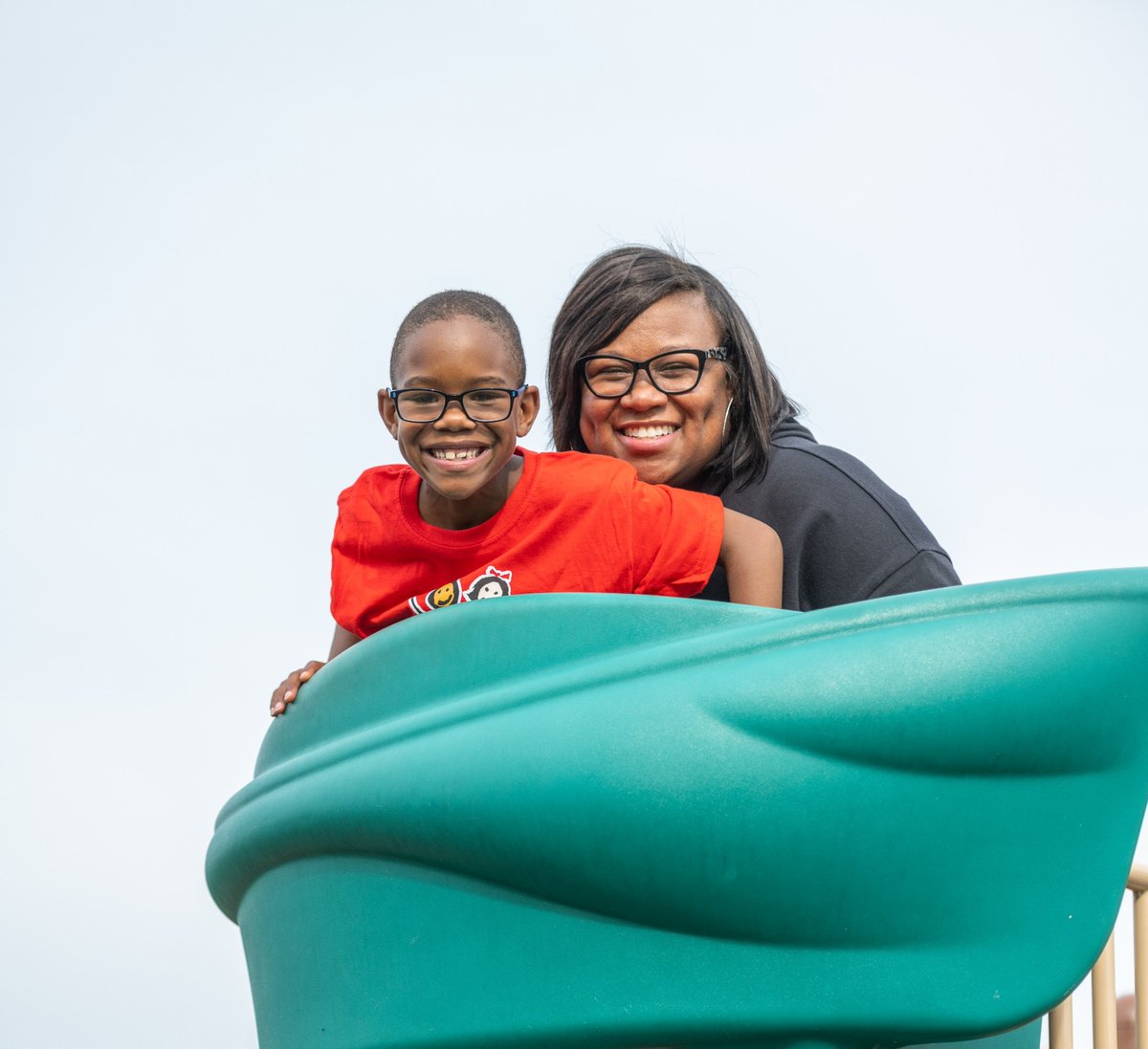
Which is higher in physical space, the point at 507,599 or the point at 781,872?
the point at 507,599

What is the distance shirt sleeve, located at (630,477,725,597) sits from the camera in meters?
1.36

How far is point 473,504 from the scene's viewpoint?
1398 millimetres

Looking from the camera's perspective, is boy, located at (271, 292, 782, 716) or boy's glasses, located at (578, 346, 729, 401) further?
boy's glasses, located at (578, 346, 729, 401)

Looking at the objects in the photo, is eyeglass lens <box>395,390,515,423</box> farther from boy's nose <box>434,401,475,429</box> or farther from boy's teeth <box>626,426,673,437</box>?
boy's teeth <box>626,426,673,437</box>

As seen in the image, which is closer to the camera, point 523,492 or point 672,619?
point 672,619

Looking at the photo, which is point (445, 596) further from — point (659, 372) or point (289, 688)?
point (659, 372)

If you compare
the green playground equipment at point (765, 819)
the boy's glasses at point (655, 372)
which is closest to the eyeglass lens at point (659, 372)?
the boy's glasses at point (655, 372)

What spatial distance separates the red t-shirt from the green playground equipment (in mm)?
315

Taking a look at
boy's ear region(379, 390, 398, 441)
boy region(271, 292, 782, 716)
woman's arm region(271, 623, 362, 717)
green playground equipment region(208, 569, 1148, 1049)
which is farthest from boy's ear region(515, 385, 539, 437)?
green playground equipment region(208, 569, 1148, 1049)

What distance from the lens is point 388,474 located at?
1520 millimetres

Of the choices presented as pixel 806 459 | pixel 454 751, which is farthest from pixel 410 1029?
pixel 806 459

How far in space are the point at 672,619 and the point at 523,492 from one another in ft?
1.36

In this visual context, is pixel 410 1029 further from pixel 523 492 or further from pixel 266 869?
pixel 523 492

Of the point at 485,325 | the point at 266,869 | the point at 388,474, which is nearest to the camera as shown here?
the point at 266,869
